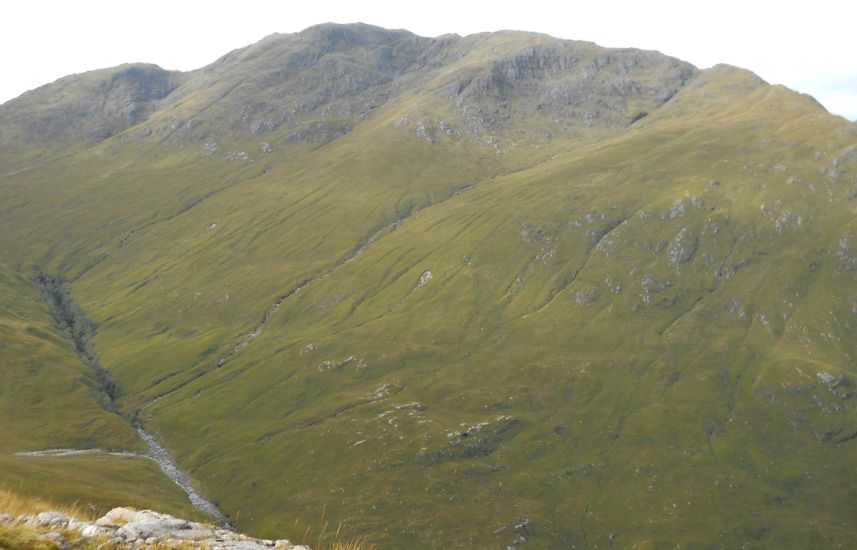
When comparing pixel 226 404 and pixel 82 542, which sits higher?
pixel 82 542

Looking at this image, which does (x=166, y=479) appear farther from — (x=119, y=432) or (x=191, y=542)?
(x=191, y=542)

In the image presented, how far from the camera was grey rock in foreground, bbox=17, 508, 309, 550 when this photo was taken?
14180mm

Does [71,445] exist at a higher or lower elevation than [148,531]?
lower

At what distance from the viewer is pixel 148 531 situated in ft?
50.0

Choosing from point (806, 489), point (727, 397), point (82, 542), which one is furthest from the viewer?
point (727, 397)

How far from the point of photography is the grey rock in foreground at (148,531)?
14.2m

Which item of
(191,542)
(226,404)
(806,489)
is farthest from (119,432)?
(806,489)

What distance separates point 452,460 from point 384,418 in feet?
92.2

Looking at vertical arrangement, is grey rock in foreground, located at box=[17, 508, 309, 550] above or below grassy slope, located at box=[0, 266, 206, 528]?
above

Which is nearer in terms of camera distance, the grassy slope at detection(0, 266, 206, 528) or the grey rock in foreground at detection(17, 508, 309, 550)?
the grey rock in foreground at detection(17, 508, 309, 550)

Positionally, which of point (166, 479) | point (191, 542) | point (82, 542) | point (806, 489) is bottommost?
point (806, 489)

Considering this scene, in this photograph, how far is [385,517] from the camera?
144625mm

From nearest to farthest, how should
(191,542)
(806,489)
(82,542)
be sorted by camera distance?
1. (82,542)
2. (191,542)
3. (806,489)

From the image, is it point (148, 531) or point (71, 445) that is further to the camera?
point (71, 445)
